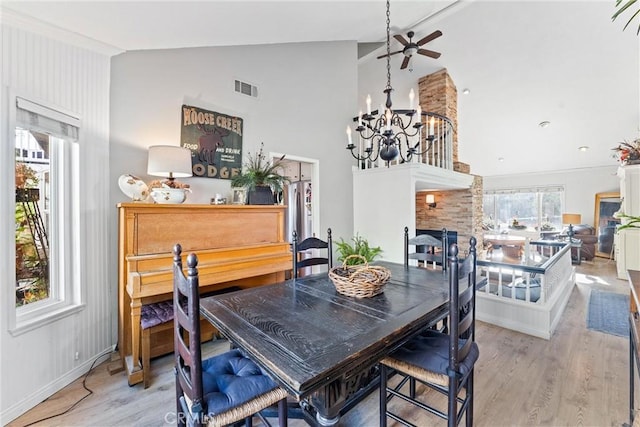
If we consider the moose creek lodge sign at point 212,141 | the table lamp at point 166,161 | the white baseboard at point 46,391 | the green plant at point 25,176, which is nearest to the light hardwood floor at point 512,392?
the white baseboard at point 46,391

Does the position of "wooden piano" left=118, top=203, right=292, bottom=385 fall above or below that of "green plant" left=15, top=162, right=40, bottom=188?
below

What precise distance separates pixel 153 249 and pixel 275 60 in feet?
9.51

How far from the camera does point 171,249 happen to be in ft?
8.20

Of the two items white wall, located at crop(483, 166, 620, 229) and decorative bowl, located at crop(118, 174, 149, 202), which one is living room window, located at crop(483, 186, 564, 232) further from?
decorative bowl, located at crop(118, 174, 149, 202)

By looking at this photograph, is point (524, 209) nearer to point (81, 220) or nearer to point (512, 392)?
point (512, 392)

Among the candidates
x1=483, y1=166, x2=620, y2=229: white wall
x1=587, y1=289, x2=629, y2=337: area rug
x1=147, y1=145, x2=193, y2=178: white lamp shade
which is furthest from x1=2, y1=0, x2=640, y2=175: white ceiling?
x1=587, y1=289, x2=629, y2=337: area rug

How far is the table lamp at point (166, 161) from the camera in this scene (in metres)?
2.50

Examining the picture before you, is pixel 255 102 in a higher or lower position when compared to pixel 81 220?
higher

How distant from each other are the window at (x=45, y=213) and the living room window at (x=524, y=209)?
9.99 m

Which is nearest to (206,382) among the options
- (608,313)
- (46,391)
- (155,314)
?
(155,314)

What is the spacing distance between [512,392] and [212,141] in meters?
3.57

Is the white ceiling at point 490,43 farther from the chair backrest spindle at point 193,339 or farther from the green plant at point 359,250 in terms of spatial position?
the green plant at point 359,250

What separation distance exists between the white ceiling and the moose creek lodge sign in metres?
0.69

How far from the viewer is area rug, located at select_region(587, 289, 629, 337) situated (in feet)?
10.5
